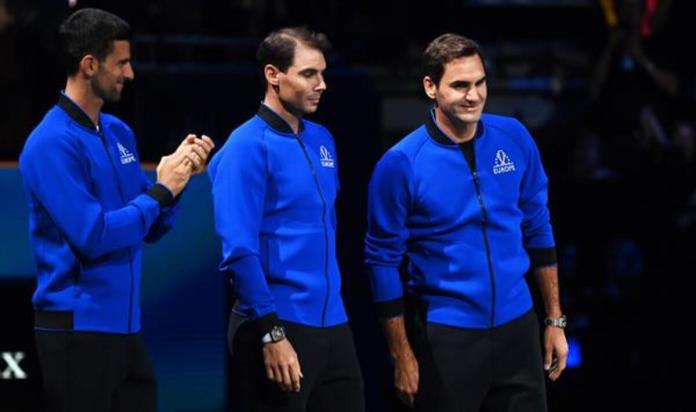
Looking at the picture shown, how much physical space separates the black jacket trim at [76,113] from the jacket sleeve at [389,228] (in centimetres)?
99

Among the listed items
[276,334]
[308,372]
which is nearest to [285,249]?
[276,334]

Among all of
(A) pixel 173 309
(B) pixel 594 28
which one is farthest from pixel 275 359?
(B) pixel 594 28

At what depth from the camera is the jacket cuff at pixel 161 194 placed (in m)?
4.62

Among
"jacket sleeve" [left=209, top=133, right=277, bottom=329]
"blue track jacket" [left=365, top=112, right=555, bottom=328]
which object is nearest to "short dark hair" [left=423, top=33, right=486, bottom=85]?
"blue track jacket" [left=365, top=112, right=555, bottom=328]

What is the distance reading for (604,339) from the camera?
28.4ft

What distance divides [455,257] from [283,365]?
71 cm

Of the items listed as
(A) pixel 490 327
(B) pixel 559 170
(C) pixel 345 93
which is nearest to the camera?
(A) pixel 490 327

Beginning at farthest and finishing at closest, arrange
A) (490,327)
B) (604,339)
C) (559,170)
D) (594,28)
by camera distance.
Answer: (594,28) → (559,170) → (604,339) → (490,327)

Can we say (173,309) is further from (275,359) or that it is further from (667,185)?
(667,185)

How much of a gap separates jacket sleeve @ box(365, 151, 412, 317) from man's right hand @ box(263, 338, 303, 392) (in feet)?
1.48

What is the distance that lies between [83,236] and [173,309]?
5.15 feet

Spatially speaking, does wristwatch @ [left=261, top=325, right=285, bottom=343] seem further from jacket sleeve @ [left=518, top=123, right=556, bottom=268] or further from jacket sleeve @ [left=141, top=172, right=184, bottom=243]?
jacket sleeve @ [left=518, top=123, right=556, bottom=268]

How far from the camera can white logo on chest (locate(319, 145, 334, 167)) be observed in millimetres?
4875

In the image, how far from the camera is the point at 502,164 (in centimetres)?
496
